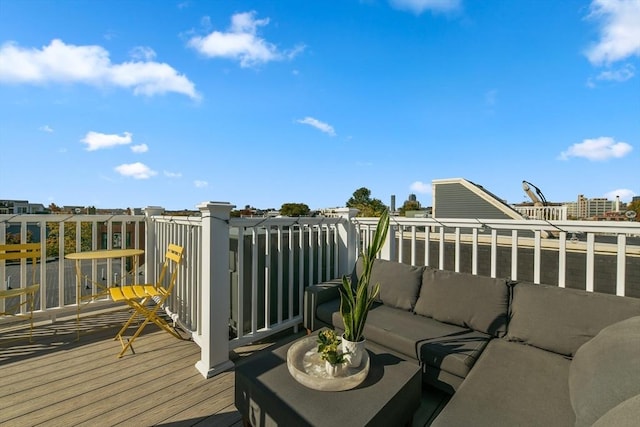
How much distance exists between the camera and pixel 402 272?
267 cm

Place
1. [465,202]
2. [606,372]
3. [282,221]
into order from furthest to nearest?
[465,202] → [282,221] → [606,372]

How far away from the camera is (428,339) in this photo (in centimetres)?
194

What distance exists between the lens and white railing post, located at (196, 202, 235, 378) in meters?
2.25

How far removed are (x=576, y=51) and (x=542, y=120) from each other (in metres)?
4.15

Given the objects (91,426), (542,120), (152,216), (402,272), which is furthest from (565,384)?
(542,120)

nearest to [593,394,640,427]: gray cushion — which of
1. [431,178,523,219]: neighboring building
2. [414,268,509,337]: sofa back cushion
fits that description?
[414,268,509,337]: sofa back cushion

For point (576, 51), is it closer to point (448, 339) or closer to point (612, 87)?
point (612, 87)

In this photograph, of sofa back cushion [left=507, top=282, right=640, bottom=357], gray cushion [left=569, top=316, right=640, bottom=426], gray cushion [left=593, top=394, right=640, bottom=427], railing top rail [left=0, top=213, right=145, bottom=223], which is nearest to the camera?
gray cushion [left=593, top=394, right=640, bottom=427]

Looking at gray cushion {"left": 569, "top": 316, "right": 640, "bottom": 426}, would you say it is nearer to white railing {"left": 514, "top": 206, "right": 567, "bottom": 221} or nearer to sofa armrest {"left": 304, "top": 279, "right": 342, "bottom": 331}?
sofa armrest {"left": 304, "top": 279, "right": 342, "bottom": 331}

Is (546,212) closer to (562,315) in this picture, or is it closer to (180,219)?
(562,315)

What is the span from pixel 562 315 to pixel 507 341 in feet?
1.28

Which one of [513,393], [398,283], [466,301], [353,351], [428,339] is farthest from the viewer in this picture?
[398,283]

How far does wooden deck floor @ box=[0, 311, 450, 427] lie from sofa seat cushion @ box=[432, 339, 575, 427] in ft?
1.81

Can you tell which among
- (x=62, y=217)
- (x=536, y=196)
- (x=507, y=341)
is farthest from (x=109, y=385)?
(x=536, y=196)
